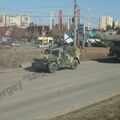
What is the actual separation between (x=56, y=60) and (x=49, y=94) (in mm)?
10860

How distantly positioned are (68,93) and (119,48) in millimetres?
21632

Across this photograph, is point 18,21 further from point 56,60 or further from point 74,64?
point 56,60

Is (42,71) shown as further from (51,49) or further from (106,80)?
(106,80)

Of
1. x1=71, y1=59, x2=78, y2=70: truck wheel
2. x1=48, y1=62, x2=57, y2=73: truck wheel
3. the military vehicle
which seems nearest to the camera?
x1=48, y1=62, x2=57, y2=73: truck wheel

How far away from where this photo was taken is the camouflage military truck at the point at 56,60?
26625mm

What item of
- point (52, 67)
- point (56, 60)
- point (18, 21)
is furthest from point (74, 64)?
point (18, 21)

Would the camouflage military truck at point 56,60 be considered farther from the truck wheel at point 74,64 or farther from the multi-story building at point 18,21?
the multi-story building at point 18,21

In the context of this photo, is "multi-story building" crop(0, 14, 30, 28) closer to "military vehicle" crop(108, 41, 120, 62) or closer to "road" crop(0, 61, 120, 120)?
"military vehicle" crop(108, 41, 120, 62)

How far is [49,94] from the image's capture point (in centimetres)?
1670

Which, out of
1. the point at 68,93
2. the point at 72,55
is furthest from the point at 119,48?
the point at 68,93

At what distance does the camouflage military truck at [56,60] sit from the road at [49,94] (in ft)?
9.26

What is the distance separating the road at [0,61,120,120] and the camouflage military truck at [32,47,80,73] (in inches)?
111

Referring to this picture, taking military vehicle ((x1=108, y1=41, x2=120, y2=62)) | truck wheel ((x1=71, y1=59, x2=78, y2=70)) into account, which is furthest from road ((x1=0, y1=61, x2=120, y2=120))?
military vehicle ((x1=108, y1=41, x2=120, y2=62))

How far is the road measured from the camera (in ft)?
42.5
